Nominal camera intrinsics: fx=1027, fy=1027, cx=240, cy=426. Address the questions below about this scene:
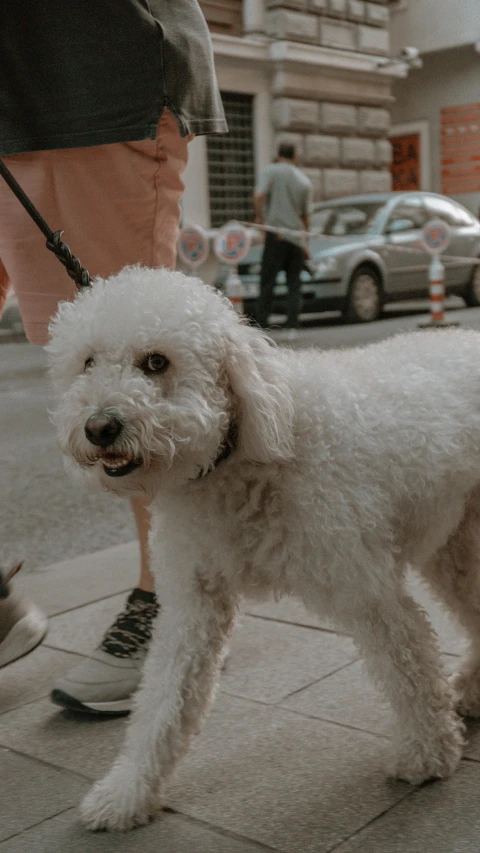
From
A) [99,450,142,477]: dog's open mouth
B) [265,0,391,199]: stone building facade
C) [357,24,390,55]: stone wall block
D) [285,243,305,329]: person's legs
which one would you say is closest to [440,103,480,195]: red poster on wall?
[357,24,390,55]: stone wall block

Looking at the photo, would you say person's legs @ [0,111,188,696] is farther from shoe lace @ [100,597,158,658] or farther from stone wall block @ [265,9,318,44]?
stone wall block @ [265,9,318,44]

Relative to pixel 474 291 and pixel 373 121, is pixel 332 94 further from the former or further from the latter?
pixel 474 291

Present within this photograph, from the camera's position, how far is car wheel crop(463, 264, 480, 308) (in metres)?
15.5

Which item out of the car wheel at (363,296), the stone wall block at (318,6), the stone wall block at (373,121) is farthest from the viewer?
the stone wall block at (373,121)

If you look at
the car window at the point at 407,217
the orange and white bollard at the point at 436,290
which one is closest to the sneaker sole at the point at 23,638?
the orange and white bollard at the point at 436,290

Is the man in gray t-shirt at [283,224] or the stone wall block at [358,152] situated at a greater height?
the stone wall block at [358,152]

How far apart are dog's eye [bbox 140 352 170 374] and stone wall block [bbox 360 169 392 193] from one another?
16848 millimetres

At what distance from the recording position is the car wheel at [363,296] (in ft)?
44.7

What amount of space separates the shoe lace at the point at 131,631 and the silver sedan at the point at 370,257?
990cm

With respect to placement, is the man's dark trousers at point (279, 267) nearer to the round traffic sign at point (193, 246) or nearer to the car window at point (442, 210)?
the round traffic sign at point (193, 246)

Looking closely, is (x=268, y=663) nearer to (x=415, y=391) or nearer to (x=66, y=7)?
(x=415, y=391)

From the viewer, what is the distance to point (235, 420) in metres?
2.12

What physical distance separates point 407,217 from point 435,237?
1.57 meters

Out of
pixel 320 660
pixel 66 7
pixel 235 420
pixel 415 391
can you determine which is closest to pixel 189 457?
pixel 235 420
